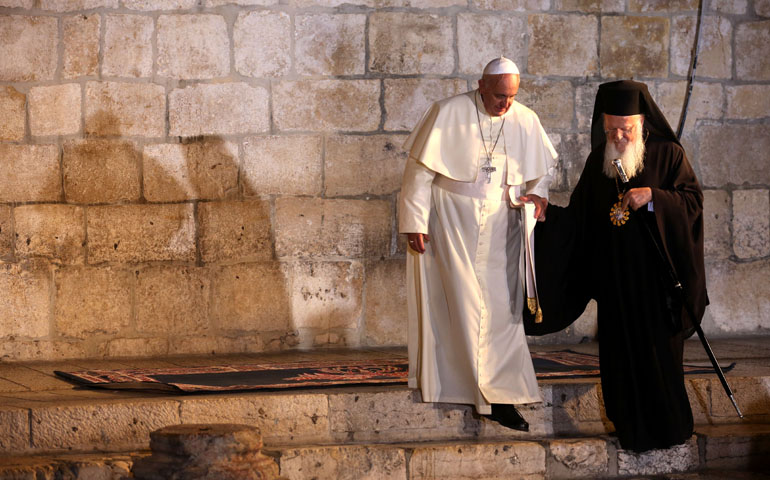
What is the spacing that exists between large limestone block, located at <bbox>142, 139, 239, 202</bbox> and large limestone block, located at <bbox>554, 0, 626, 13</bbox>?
104 inches

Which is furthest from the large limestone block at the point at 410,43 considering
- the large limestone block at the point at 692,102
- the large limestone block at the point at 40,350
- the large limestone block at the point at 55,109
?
the large limestone block at the point at 40,350

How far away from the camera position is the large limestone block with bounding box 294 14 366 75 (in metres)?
→ 7.08

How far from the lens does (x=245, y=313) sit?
22.9 ft

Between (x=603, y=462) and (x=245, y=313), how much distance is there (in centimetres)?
296

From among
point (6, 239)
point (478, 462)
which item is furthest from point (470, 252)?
point (6, 239)

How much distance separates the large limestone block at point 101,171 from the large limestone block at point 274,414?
8.23ft

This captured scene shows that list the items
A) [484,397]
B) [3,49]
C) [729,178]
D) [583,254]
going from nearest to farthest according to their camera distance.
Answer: [484,397] < [583,254] < [3,49] < [729,178]

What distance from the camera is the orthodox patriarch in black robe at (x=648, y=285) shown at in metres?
4.81

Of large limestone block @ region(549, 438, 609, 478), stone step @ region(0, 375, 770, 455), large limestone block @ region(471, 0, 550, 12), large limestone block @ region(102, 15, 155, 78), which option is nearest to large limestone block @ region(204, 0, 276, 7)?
large limestone block @ region(102, 15, 155, 78)

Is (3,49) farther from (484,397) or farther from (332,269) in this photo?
(484,397)

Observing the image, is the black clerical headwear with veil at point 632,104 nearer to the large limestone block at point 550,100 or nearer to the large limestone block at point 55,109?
the large limestone block at point 550,100

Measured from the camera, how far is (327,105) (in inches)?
281

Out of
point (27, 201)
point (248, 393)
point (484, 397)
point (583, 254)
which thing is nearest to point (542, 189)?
point (583, 254)

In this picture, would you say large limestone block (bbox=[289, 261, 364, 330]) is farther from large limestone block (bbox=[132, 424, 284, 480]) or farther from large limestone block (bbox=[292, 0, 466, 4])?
large limestone block (bbox=[132, 424, 284, 480])
